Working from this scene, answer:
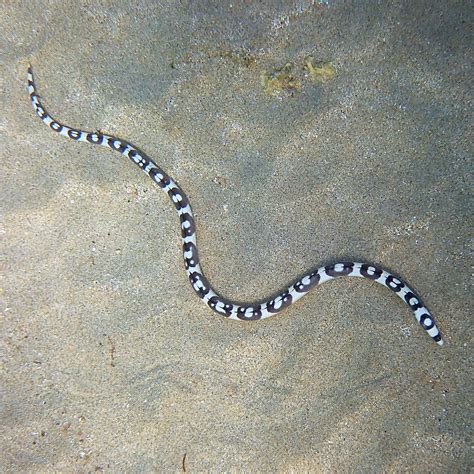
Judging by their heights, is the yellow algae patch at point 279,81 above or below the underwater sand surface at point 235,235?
above

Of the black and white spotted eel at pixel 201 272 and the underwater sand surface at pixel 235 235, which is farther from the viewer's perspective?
the black and white spotted eel at pixel 201 272

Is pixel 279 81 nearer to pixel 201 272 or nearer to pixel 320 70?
pixel 320 70

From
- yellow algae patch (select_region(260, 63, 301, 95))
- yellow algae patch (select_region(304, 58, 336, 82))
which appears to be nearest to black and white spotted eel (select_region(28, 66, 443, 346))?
yellow algae patch (select_region(260, 63, 301, 95))

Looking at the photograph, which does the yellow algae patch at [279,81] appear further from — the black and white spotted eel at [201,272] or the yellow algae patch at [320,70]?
the black and white spotted eel at [201,272]

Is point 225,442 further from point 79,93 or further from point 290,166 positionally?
point 79,93

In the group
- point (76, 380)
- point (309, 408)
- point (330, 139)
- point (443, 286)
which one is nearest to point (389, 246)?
point (443, 286)

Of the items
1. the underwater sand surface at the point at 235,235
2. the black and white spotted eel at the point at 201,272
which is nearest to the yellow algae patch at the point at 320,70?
the underwater sand surface at the point at 235,235
